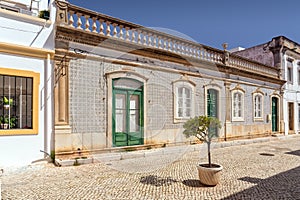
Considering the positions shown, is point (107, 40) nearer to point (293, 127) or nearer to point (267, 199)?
point (267, 199)

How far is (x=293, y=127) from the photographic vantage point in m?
16.5

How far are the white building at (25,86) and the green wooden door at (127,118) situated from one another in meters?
2.15

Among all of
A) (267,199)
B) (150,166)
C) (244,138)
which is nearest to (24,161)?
(150,166)

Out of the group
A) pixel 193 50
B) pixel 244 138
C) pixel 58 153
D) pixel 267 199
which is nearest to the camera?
pixel 267 199

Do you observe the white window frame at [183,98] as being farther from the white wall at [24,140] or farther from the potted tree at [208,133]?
the white wall at [24,140]

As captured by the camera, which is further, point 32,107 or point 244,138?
point 244,138

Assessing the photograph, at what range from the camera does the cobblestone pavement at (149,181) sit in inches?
163

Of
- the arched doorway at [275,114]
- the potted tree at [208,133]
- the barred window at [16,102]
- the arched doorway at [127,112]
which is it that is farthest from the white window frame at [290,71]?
the barred window at [16,102]

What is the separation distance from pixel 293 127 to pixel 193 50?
35.1ft

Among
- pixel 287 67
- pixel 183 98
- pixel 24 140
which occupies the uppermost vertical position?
pixel 287 67

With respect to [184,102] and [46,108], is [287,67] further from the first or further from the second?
[46,108]

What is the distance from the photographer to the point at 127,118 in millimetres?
8234

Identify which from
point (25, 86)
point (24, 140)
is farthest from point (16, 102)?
point (24, 140)

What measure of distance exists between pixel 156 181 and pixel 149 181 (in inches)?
5.6
